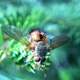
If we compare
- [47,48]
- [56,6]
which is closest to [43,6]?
[56,6]

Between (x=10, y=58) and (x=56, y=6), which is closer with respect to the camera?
(x=10, y=58)

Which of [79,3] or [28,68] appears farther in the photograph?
[79,3]

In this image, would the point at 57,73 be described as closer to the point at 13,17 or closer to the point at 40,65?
the point at 40,65

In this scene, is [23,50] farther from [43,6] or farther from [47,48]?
[43,6]

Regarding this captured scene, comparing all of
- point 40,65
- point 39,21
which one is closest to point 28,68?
point 40,65

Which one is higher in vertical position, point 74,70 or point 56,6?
point 56,6

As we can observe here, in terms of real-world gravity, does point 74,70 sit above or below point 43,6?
below
